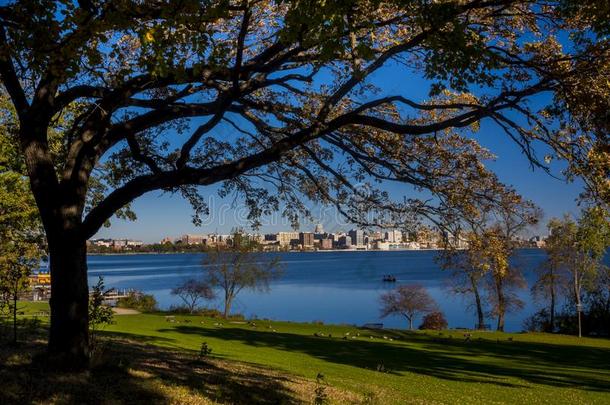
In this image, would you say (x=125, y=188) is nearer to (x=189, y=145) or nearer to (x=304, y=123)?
(x=189, y=145)

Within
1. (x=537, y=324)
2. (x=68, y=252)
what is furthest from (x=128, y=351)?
(x=537, y=324)

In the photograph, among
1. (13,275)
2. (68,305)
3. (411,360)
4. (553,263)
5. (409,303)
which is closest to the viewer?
(68,305)

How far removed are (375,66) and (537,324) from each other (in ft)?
120

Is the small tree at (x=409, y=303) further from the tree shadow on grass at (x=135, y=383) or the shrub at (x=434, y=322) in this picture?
the tree shadow on grass at (x=135, y=383)

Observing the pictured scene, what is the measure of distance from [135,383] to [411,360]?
503 inches

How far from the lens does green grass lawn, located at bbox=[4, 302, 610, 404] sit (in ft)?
40.2

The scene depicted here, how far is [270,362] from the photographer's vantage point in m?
14.8

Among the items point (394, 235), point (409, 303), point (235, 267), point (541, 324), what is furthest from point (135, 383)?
point (409, 303)

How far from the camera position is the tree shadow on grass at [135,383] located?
6746 millimetres

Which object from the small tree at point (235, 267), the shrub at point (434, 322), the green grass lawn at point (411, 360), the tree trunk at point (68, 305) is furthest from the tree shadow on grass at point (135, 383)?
the shrub at point (434, 322)

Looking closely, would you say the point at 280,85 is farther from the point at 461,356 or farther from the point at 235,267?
the point at 235,267

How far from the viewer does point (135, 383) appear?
25.3 feet

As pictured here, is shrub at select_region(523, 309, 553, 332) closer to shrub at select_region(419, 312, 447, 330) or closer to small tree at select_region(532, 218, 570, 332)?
small tree at select_region(532, 218, 570, 332)

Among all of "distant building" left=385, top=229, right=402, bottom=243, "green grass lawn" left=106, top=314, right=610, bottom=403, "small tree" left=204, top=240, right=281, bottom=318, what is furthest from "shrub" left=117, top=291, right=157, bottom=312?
"distant building" left=385, top=229, right=402, bottom=243
